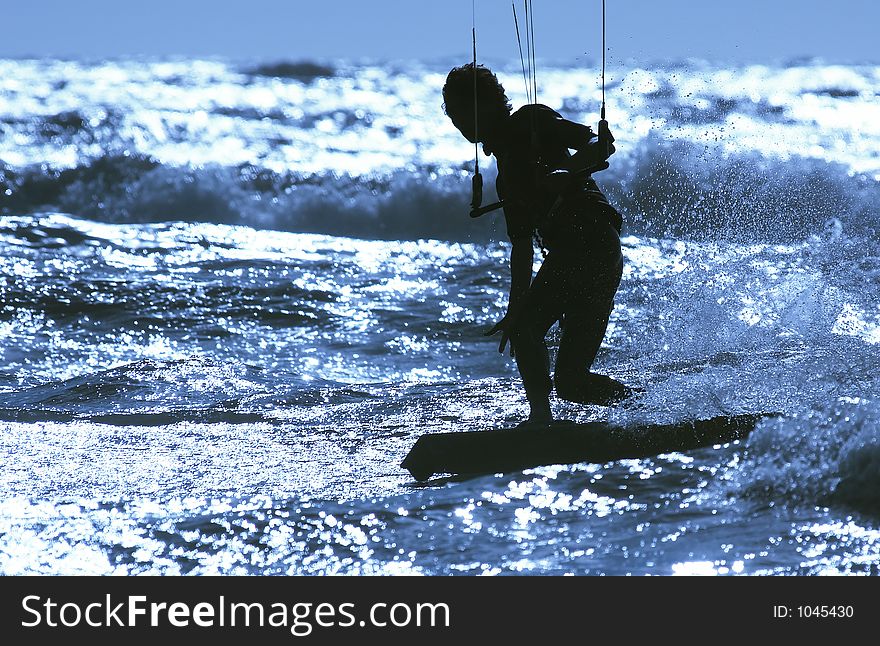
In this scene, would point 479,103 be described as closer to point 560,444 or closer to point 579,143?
point 579,143

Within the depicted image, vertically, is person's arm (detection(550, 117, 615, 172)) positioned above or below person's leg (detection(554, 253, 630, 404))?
above

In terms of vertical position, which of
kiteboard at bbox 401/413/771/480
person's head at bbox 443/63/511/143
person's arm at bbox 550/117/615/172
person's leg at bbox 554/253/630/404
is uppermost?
person's head at bbox 443/63/511/143

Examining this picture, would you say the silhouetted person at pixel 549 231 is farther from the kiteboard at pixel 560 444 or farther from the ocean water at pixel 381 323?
the ocean water at pixel 381 323

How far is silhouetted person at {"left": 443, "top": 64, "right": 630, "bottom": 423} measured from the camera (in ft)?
16.8

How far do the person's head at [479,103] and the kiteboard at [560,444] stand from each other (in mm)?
1389

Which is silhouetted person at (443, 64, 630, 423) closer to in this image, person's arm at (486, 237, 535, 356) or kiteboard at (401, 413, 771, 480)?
person's arm at (486, 237, 535, 356)

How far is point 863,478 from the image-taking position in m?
4.17

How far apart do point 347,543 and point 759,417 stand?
2.15m

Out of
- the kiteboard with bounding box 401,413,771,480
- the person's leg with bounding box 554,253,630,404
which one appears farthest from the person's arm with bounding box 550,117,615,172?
the kiteboard with bounding box 401,413,771,480

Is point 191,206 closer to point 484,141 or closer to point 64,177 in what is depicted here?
point 64,177

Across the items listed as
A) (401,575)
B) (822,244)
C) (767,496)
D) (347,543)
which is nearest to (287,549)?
(347,543)

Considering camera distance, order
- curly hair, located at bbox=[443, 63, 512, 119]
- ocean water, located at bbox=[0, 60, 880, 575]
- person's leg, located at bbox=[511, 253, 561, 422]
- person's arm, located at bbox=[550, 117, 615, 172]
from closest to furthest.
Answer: ocean water, located at bbox=[0, 60, 880, 575] < person's arm, located at bbox=[550, 117, 615, 172] < curly hair, located at bbox=[443, 63, 512, 119] < person's leg, located at bbox=[511, 253, 561, 422]

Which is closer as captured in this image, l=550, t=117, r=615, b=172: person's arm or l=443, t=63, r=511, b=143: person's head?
l=550, t=117, r=615, b=172: person's arm

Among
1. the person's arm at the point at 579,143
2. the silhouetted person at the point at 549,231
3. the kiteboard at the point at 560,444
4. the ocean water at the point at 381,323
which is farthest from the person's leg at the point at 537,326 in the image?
the person's arm at the point at 579,143
